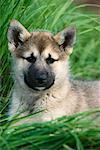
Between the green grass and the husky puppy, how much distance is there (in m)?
0.31

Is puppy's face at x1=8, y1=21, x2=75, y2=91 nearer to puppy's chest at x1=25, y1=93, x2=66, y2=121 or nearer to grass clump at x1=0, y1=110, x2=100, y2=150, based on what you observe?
puppy's chest at x1=25, y1=93, x2=66, y2=121

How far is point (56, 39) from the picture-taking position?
766 cm

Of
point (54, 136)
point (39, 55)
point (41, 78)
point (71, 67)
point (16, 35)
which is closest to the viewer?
point (54, 136)

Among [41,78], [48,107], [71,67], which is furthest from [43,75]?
[71,67]

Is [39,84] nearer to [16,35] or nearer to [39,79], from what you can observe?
[39,79]

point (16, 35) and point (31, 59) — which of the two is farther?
point (16, 35)

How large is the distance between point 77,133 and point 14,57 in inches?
66.4

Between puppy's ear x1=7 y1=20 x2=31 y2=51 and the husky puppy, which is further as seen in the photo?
puppy's ear x1=7 y1=20 x2=31 y2=51

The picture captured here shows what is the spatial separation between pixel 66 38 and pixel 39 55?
44 centimetres

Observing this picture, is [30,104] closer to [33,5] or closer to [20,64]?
[20,64]

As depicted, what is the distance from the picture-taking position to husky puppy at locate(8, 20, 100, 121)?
24.4 ft

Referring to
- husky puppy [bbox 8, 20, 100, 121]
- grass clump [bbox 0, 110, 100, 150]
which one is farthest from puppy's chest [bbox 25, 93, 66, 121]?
grass clump [bbox 0, 110, 100, 150]

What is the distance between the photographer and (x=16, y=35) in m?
7.75

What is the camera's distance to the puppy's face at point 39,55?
7441mm
